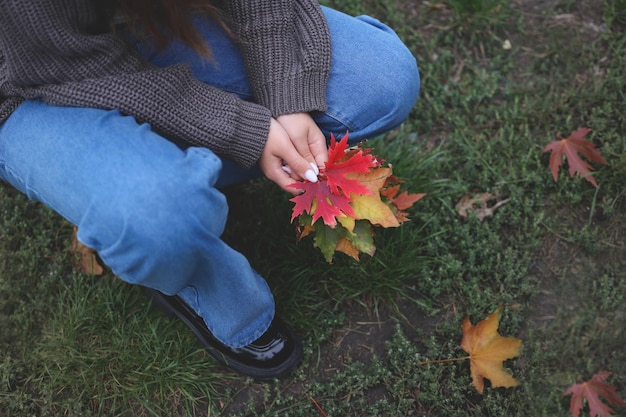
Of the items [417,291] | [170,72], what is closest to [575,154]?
[417,291]

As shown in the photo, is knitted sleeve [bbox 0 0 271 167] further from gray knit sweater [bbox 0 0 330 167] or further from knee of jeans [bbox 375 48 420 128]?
knee of jeans [bbox 375 48 420 128]

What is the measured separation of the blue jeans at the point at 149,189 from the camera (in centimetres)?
113

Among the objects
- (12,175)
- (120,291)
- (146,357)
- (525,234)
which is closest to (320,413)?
(146,357)

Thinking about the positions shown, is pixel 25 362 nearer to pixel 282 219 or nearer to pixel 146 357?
pixel 146 357

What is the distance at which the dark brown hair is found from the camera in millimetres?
1230

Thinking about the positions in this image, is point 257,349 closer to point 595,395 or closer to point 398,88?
point 398,88

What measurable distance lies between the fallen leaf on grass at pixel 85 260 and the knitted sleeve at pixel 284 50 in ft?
2.65

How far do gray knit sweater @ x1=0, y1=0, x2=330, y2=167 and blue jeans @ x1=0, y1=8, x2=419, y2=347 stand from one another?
0.05m

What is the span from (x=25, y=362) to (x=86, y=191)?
0.83 m

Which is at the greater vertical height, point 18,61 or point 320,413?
point 18,61

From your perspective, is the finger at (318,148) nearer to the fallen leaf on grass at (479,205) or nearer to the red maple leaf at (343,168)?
the red maple leaf at (343,168)

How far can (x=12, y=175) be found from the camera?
1.35 metres

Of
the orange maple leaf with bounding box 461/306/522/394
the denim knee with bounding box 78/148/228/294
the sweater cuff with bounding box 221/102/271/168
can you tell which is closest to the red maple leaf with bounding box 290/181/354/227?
the sweater cuff with bounding box 221/102/271/168

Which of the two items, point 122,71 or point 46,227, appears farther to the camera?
point 46,227
